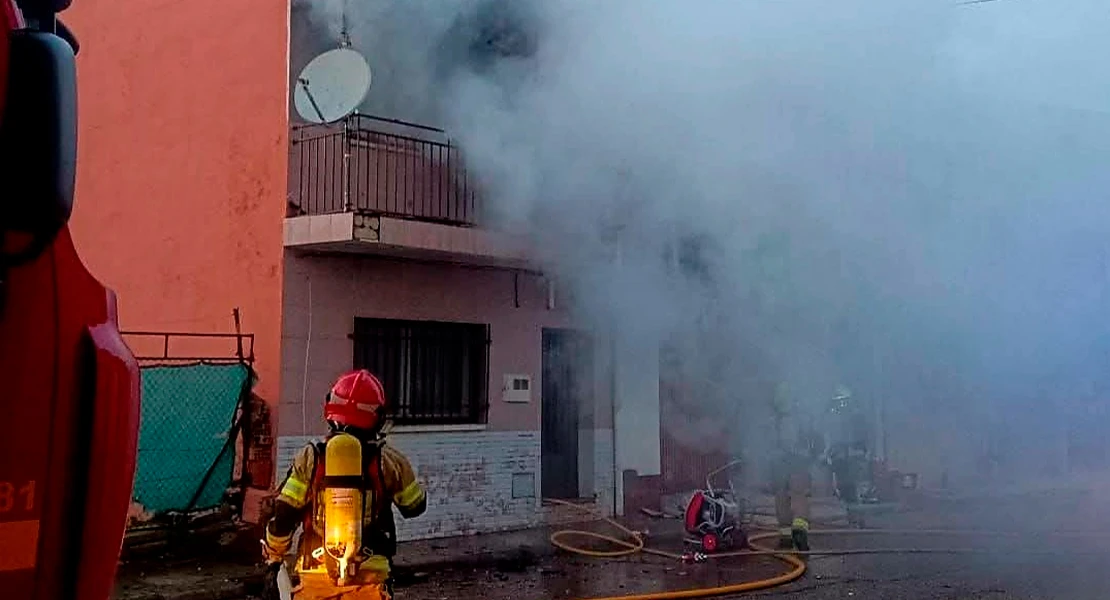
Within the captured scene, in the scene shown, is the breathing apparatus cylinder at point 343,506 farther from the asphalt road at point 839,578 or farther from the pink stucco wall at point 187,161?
the pink stucco wall at point 187,161

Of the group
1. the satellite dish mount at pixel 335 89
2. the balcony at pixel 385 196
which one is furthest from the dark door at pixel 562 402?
the satellite dish mount at pixel 335 89

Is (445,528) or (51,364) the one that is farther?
(445,528)

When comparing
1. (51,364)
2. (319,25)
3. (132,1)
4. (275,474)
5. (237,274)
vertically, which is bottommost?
(275,474)

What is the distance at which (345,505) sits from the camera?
4430mm

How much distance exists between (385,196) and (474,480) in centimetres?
291

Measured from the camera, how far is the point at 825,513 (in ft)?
42.9

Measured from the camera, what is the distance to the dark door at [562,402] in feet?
39.5

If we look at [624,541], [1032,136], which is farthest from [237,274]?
[1032,136]

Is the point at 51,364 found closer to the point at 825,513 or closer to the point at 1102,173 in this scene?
the point at 1102,173

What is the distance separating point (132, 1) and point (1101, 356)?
9.94 m

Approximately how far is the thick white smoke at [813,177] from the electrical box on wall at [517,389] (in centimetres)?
142

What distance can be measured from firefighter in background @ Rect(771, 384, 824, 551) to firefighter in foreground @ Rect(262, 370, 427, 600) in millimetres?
6277

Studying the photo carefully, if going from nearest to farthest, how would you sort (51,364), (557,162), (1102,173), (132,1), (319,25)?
(51,364) → (1102,173) → (557,162) → (319,25) → (132,1)

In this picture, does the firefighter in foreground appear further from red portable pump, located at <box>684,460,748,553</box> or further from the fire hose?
red portable pump, located at <box>684,460,748,553</box>
